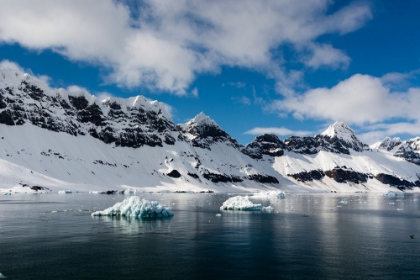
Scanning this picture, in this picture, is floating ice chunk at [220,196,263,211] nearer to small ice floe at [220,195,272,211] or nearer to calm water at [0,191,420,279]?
small ice floe at [220,195,272,211]

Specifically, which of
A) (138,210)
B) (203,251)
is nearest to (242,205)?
(138,210)

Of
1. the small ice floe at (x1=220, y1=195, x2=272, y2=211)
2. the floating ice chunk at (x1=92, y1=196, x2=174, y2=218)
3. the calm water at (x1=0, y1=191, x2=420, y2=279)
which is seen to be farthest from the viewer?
the small ice floe at (x1=220, y1=195, x2=272, y2=211)

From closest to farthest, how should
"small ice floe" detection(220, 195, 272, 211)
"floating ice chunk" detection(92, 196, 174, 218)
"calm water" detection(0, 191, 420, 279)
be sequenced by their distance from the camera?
"calm water" detection(0, 191, 420, 279) < "floating ice chunk" detection(92, 196, 174, 218) < "small ice floe" detection(220, 195, 272, 211)

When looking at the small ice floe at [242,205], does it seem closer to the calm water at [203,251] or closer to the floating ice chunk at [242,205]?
the floating ice chunk at [242,205]

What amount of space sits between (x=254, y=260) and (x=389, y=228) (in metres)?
27.5

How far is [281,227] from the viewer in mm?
46250

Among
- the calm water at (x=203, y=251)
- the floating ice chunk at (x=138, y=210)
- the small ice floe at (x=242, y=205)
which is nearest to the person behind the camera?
the calm water at (x=203, y=251)

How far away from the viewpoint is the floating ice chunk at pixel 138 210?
53753mm

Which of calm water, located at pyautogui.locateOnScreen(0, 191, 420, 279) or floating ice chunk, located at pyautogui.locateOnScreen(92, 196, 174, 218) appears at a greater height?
floating ice chunk, located at pyautogui.locateOnScreen(92, 196, 174, 218)

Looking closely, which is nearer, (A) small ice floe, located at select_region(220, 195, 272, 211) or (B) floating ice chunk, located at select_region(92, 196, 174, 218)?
(B) floating ice chunk, located at select_region(92, 196, 174, 218)

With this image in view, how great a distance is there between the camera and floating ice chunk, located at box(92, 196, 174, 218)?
53753mm

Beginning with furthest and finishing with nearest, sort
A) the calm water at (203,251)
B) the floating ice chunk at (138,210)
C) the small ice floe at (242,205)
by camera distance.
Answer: the small ice floe at (242,205)
the floating ice chunk at (138,210)
the calm water at (203,251)

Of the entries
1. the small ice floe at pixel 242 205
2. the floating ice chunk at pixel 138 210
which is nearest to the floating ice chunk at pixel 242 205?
the small ice floe at pixel 242 205

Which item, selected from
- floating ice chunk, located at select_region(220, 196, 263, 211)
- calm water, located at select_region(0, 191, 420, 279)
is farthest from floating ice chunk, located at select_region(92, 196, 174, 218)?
floating ice chunk, located at select_region(220, 196, 263, 211)
